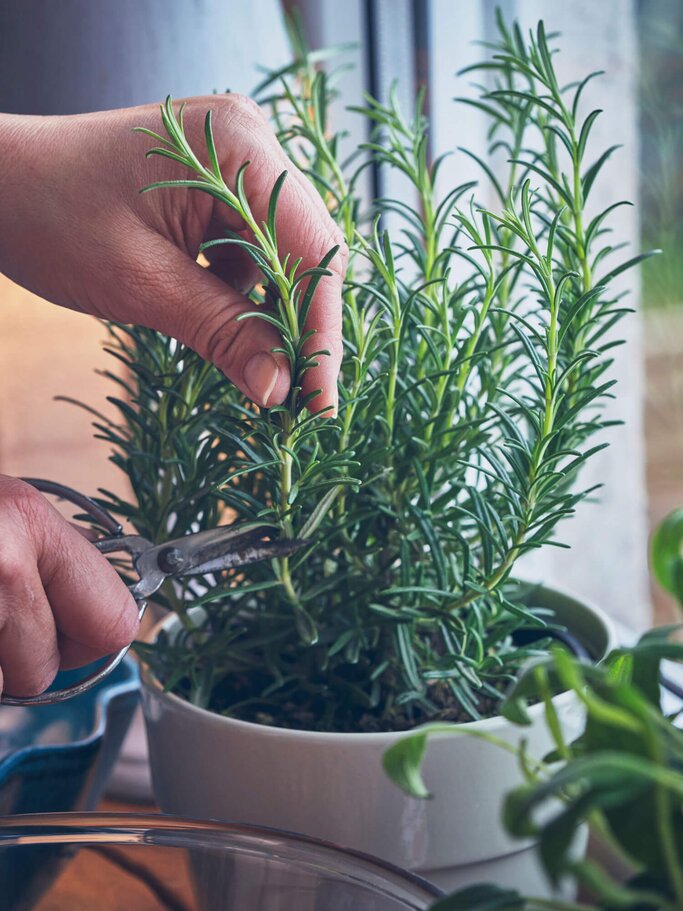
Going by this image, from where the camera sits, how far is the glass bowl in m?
0.36

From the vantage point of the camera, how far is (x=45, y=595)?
1.39ft

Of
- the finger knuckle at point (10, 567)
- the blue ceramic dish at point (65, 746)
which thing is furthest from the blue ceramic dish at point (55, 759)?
the finger knuckle at point (10, 567)

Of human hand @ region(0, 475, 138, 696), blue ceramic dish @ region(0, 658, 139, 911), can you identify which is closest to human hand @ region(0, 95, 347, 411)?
human hand @ region(0, 475, 138, 696)

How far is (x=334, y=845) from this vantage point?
364 millimetres

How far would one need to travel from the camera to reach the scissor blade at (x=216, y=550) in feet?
1.40

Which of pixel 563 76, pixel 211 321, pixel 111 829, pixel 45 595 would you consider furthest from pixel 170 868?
pixel 563 76

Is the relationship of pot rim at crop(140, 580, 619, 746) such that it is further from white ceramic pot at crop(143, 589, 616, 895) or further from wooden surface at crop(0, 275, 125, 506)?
wooden surface at crop(0, 275, 125, 506)

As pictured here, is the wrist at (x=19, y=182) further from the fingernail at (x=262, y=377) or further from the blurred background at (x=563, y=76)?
the fingernail at (x=262, y=377)

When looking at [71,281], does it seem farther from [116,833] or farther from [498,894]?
[498,894]

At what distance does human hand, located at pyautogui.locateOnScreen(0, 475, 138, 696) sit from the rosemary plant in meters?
0.04

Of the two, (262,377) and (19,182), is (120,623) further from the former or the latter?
(19,182)

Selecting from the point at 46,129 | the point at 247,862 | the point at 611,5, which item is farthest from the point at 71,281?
the point at 611,5

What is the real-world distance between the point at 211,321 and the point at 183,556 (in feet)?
0.37

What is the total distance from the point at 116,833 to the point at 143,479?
0.58 ft
